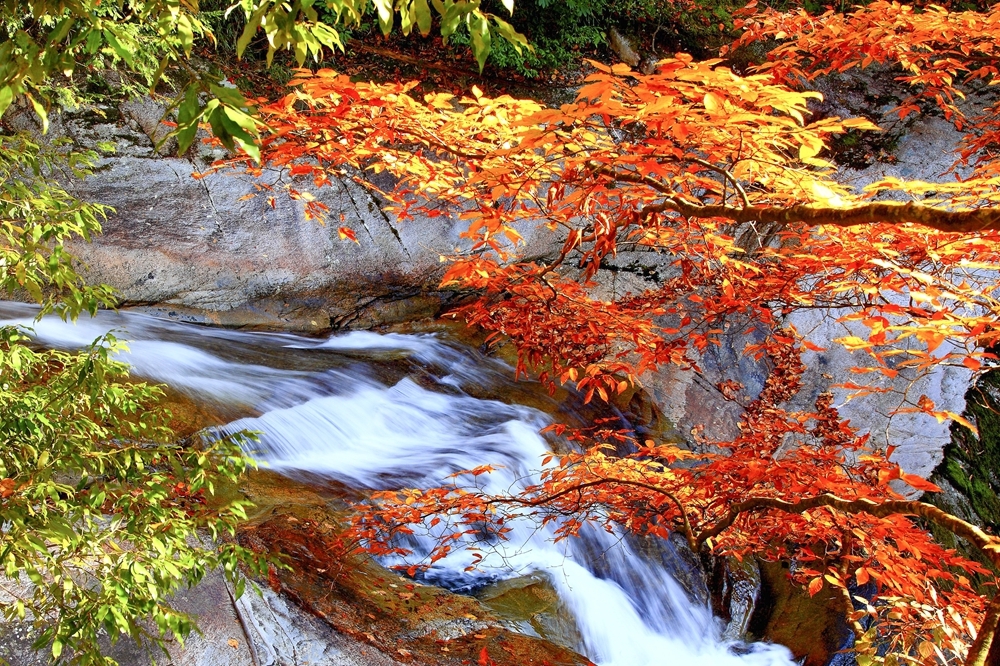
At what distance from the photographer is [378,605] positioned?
362cm

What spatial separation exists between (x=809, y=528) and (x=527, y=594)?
1883 mm

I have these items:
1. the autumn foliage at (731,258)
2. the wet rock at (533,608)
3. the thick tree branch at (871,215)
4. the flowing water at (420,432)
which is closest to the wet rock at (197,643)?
the autumn foliage at (731,258)

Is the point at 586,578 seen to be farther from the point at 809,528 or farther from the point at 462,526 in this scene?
the point at 809,528

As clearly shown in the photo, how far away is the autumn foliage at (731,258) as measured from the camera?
7.58 feet

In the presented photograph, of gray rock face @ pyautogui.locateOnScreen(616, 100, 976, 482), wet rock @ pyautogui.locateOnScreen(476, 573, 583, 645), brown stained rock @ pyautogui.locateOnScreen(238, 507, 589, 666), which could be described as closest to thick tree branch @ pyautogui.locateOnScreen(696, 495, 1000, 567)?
brown stained rock @ pyautogui.locateOnScreen(238, 507, 589, 666)

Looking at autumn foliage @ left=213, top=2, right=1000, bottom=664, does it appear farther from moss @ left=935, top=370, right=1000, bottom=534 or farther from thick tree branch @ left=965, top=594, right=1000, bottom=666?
moss @ left=935, top=370, right=1000, bottom=534

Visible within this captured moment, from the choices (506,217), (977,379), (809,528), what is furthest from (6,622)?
(977,379)

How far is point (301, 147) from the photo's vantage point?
3.92 meters

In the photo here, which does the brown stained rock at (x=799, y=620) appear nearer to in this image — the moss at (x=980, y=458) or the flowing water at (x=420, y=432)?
the flowing water at (x=420, y=432)

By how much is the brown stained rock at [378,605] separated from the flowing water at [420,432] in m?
0.44

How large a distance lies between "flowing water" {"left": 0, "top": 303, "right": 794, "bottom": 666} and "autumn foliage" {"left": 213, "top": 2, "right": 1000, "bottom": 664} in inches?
13.1

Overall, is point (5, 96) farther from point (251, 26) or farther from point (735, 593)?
point (735, 593)

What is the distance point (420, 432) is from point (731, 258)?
9.87 feet

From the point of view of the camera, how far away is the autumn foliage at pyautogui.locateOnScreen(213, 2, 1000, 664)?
7.58ft
